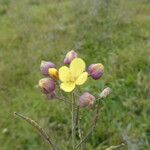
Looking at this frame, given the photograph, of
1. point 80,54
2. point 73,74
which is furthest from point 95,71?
point 80,54

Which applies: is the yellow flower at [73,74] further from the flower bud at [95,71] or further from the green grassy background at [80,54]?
the green grassy background at [80,54]

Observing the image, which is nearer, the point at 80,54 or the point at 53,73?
the point at 53,73

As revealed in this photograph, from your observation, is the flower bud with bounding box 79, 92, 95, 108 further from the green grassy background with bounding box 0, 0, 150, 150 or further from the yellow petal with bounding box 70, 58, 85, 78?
the green grassy background with bounding box 0, 0, 150, 150

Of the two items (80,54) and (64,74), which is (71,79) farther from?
(80,54)

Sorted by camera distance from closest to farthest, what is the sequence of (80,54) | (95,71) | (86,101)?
(86,101), (95,71), (80,54)

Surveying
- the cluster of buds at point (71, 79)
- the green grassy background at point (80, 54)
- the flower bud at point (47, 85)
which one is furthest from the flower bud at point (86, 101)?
the green grassy background at point (80, 54)

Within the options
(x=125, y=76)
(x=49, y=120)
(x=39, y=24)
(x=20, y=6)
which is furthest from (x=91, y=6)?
(x=49, y=120)

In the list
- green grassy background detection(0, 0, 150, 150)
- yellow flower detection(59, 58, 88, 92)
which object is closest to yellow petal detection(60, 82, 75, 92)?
yellow flower detection(59, 58, 88, 92)
